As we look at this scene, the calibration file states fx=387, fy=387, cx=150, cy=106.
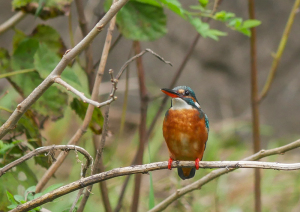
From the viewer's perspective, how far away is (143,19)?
6.58 feet

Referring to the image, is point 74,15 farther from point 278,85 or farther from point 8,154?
point 8,154

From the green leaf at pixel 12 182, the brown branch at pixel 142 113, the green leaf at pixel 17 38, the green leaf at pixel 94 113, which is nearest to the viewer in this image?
the green leaf at pixel 12 182

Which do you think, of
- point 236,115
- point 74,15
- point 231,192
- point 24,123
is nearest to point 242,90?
point 236,115

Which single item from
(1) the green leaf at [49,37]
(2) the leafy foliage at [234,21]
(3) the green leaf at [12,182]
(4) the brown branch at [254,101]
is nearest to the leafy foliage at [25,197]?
(3) the green leaf at [12,182]

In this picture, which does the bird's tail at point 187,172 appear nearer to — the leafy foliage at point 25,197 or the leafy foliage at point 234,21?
the leafy foliage at point 234,21

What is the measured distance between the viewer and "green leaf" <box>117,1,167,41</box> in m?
1.98

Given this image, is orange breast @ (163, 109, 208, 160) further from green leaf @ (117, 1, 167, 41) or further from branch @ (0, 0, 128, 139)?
branch @ (0, 0, 128, 139)

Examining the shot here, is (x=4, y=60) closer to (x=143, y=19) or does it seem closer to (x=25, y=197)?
(x=143, y=19)

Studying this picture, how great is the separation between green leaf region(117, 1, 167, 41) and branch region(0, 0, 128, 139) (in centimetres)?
77

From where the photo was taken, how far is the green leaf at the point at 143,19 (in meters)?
1.98

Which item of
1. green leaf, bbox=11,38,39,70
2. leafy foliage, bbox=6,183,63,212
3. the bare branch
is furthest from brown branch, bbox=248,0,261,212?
the bare branch

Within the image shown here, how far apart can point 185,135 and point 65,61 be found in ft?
3.40

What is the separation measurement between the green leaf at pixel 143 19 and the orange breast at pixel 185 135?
0.47 metres

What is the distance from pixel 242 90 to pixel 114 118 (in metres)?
2.12
